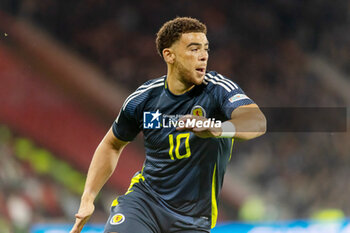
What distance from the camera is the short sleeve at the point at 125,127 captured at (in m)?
3.43

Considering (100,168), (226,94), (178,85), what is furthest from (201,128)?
(100,168)

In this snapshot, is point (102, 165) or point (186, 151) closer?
point (186, 151)

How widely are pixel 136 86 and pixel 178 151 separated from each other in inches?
177

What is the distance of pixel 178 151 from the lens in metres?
3.18

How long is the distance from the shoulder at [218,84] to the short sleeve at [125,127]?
20.9 inches

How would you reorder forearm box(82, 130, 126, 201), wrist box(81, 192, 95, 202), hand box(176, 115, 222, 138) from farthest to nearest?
forearm box(82, 130, 126, 201), wrist box(81, 192, 95, 202), hand box(176, 115, 222, 138)

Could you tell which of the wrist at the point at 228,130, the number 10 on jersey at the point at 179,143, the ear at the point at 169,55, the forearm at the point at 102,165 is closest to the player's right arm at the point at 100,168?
the forearm at the point at 102,165

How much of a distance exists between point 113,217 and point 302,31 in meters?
6.01

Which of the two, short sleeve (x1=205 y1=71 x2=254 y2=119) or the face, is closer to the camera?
short sleeve (x1=205 y1=71 x2=254 y2=119)

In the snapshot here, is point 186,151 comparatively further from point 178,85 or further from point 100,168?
point 100,168

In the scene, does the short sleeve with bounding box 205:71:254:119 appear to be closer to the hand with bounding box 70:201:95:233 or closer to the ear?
the ear

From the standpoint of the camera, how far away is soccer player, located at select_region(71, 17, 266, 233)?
3.12 metres

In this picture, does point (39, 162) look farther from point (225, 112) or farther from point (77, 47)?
point (225, 112)

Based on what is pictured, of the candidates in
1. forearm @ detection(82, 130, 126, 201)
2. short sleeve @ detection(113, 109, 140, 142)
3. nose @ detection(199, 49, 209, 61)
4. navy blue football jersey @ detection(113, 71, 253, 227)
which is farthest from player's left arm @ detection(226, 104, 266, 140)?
forearm @ detection(82, 130, 126, 201)
